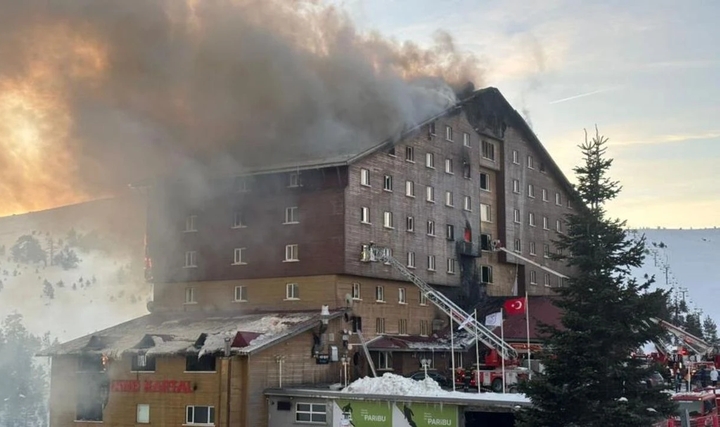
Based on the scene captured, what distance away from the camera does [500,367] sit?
4009 centimetres

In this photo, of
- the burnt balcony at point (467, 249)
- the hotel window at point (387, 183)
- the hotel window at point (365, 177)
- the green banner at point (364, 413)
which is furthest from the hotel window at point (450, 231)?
the green banner at point (364, 413)

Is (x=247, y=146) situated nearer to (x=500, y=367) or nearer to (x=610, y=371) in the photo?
(x=500, y=367)

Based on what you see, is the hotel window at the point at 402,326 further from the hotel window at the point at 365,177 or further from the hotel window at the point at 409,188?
the hotel window at the point at 365,177

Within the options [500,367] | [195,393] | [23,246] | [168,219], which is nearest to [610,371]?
[500,367]

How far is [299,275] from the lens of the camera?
43000mm

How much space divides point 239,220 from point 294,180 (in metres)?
4.18

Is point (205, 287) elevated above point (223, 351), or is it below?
above

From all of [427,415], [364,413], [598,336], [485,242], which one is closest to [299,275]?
[364,413]

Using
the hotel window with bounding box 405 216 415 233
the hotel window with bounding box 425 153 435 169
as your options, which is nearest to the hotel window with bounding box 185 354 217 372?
the hotel window with bounding box 405 216 415 233

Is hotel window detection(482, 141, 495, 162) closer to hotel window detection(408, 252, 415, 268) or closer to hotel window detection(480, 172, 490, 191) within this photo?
hotel window detection(480, 172, 490, 191)

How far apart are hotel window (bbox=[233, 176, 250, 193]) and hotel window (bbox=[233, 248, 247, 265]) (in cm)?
324

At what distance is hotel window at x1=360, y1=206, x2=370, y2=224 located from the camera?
4372 cm

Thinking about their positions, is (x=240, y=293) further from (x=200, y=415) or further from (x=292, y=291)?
(x=200, y=415)

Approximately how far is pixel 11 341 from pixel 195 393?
49.2m
